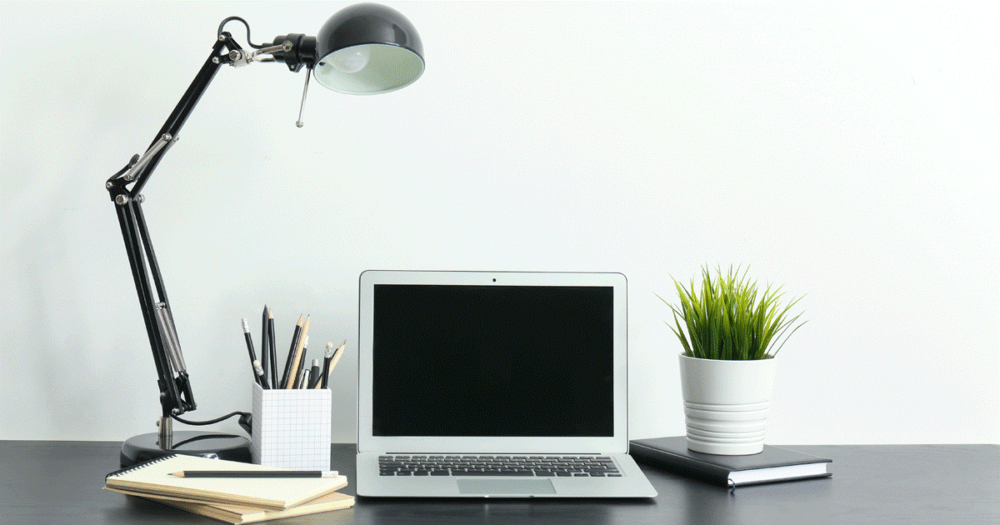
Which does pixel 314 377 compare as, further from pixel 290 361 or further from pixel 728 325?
pixel 728 325

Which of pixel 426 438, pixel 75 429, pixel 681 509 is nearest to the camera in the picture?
pixel 681 509

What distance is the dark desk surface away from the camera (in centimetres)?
76

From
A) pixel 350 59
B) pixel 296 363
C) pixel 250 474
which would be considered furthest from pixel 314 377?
pixel 350 59

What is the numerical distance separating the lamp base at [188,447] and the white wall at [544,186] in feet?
0.50

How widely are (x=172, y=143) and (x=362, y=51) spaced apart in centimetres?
28

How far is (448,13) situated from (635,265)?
48 centimetres

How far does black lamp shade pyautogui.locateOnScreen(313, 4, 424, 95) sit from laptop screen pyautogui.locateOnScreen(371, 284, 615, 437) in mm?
269

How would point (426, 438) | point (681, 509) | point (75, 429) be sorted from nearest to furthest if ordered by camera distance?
point (681, 509)
point (426, 438)
point (75, 429)

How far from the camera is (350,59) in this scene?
0.91 m

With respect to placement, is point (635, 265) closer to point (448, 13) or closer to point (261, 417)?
point (448, 13)

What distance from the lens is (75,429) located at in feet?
3.60

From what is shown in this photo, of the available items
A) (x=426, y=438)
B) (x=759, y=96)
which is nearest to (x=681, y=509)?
(x=426, y=438)

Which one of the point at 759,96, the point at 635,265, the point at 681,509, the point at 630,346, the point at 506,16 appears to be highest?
the point at 506,16

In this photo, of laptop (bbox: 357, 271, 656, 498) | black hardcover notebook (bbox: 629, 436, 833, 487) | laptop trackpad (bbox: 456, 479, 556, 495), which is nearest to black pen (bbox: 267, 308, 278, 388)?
laptop (bbox: 357, 271, 656, 498)
